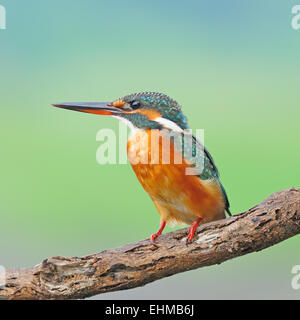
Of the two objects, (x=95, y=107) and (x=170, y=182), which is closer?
(x=170, y=182)

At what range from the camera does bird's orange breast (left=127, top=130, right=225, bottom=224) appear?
1663 mm

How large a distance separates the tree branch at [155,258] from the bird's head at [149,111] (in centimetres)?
44

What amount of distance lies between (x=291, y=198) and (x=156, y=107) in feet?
2.06

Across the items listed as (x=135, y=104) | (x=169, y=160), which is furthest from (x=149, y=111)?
(x=169, y=160)

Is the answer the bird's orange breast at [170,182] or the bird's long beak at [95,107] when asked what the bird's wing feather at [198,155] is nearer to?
the bird's orange breast at [170,182]

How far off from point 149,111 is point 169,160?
222mm

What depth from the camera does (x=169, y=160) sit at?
1.67 meters

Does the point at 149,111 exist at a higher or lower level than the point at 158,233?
higher

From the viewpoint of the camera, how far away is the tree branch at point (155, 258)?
1485mm

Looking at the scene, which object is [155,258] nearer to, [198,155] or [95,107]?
[198,155]

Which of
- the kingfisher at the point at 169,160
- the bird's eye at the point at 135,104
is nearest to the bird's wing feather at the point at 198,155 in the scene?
the kingfisher at the point at 169,160

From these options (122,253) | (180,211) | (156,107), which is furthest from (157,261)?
(156,107)

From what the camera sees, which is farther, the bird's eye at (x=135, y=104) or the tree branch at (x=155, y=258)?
the bird's eye at (x=135, y=104)

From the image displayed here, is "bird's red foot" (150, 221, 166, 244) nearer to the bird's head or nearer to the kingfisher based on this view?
the kingfisher
